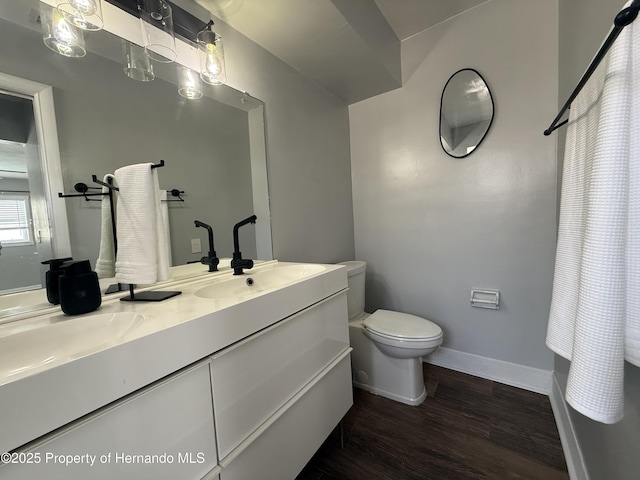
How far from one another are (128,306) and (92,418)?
1.35 ft

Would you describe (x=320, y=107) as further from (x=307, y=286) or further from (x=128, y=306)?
(x=128, y=306)

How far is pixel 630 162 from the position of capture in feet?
1.61

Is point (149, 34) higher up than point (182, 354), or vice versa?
point (149, 34)

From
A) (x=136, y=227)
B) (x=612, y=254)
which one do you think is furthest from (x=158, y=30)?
(x=612, y=254)

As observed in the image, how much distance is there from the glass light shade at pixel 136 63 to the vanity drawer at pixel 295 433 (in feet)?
4.59

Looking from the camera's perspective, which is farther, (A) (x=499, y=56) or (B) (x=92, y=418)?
(A) (x=499, y=56)

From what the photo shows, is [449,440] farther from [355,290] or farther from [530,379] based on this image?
[355,290]

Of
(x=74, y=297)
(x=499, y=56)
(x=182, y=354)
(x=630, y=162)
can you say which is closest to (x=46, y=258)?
(x=74, y=297)

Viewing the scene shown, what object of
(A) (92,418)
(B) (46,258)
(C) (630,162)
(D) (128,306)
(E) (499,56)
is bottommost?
(A) (92,418)

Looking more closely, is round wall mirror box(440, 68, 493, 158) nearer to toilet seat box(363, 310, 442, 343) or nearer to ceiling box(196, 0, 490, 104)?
ceiling box(196, 0, 490, 104)

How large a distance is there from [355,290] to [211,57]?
5.12ft

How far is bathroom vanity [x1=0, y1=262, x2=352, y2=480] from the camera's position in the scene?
429 millimetres

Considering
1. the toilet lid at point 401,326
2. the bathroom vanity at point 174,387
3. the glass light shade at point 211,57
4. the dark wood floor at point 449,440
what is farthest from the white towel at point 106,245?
the toilet lid at point 401,326

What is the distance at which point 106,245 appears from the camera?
928mm
